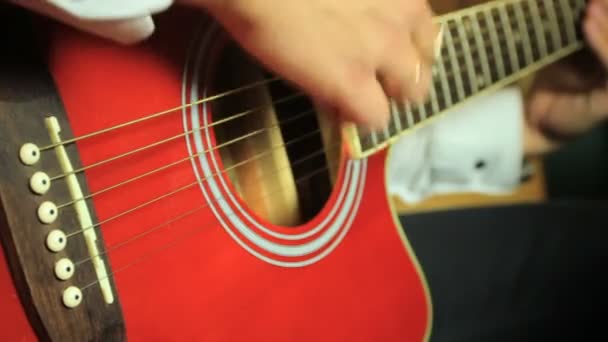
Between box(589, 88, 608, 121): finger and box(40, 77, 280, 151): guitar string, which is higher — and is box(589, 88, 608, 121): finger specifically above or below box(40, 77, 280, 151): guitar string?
below

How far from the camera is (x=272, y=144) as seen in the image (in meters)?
0.52

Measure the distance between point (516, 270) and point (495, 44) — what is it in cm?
31

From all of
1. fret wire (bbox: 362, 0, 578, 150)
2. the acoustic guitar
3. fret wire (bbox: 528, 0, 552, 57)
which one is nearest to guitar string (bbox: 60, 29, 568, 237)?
the acoustic guitar

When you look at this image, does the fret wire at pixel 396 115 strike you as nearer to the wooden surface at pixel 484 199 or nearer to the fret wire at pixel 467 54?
the fret wire at pixel 467 54

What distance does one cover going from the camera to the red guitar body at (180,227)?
1.31ft

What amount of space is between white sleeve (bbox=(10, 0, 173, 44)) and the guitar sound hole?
3.9 inches

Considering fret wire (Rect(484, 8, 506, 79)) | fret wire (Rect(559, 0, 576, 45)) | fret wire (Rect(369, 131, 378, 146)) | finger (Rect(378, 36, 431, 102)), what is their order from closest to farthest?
finger (Rect(378, 36, 431, 102)) → fret wire (Rect(369, 131, 378, 146)) → fret wire (Rect(484, 8, 506, 79)) → fret wire (Rect(559, 0, 576, 45))

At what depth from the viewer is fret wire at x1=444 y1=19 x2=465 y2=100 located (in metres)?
0.64

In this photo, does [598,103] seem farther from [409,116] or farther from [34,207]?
[34,207]

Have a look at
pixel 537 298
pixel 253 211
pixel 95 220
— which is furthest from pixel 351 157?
pixel 537 298

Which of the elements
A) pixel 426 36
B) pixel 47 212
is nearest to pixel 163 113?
pixel 47 212

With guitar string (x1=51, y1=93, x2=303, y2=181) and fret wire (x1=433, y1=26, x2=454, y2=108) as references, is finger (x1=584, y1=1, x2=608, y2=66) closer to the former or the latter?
fret wire (x1=433, y1=26, x2=454, y2=108)

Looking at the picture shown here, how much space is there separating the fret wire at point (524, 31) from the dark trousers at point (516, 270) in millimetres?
245

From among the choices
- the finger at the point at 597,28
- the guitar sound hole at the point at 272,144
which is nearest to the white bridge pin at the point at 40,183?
the guitar sound hole at the point at 272,144
